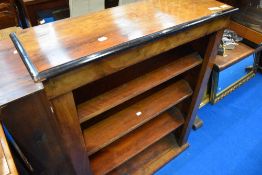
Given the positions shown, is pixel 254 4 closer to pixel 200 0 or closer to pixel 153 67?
pixel 200 0

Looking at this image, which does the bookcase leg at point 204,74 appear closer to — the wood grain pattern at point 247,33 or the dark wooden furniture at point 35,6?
the wood grain pattern at point 247,33

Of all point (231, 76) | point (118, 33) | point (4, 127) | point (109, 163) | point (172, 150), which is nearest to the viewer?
point (4, 127)

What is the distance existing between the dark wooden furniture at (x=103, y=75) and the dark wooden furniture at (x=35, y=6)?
1.11m

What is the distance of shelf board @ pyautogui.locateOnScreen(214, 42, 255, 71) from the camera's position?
66.1 inches

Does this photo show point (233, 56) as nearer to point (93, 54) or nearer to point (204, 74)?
point (204, 74)

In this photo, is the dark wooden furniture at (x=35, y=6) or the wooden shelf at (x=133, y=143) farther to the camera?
the dark wooden furniture at (x=35, y=6)

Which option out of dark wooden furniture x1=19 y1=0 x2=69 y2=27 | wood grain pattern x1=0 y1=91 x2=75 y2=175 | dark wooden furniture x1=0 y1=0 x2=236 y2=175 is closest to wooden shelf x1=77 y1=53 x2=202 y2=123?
dark wooden furniture x1=0 y1=0 x2=236 y2=175

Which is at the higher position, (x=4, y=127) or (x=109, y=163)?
(x=4, y=127)

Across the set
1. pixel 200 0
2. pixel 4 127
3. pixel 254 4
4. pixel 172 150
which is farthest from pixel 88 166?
pixel 254 4

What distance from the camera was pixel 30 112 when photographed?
572 millimetres

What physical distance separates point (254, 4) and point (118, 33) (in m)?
1.90

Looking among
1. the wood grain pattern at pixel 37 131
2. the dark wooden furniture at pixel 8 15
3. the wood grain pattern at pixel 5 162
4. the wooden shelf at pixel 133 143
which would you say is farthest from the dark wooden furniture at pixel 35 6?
the wood grain pattern at pixel 5 162

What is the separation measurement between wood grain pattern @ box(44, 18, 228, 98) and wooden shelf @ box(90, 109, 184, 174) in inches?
26.7

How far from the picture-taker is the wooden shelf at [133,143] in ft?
3.93
